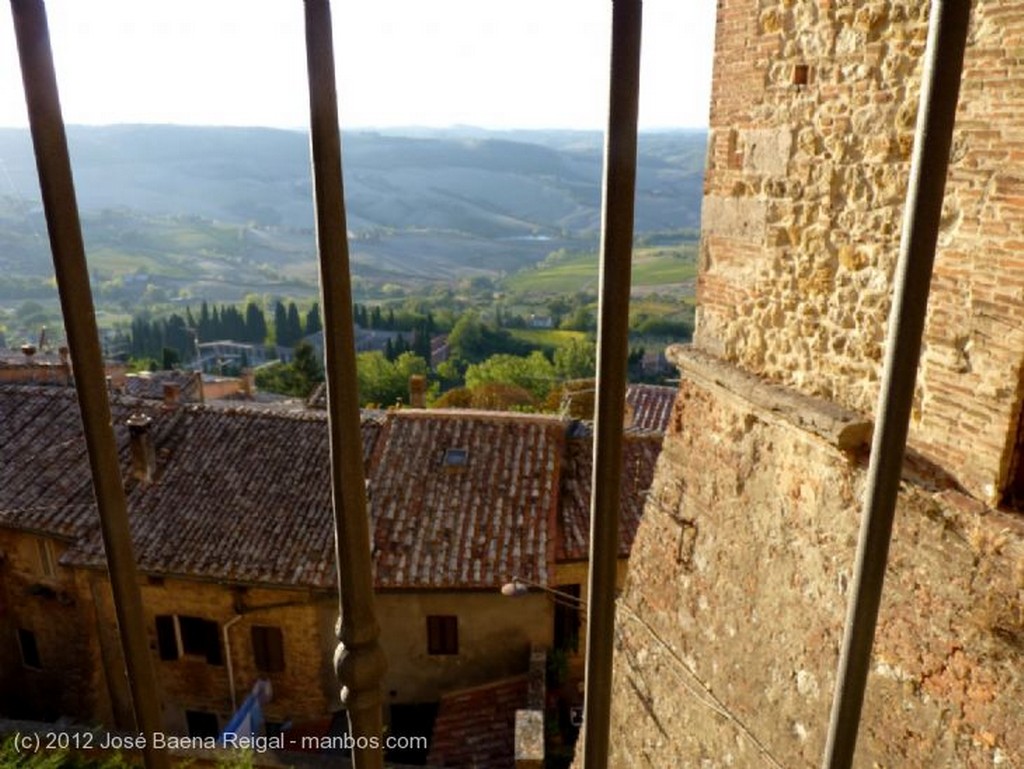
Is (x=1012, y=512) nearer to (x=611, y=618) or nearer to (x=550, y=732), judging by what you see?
(x=611, y=618)

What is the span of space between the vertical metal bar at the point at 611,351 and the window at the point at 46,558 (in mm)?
12993

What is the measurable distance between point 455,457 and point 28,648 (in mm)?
7829

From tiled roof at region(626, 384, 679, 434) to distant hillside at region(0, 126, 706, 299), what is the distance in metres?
83.6

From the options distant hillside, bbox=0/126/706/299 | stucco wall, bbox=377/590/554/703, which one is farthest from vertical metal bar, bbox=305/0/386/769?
distant hillside, bbox=0/126/706/299

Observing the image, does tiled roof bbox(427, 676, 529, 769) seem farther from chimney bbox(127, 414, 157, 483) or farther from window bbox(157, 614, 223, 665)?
chimney bbox(127, 414, 157, 483)

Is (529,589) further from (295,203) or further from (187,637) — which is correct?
(295,203)

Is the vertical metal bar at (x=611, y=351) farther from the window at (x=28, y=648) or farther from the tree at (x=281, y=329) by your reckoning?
the tree at (x=281, y=329)

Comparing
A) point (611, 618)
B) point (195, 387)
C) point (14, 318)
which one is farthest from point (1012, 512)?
point (14, 318)

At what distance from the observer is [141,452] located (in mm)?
12484

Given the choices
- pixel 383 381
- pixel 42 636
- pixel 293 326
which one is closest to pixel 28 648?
pixel 42 636

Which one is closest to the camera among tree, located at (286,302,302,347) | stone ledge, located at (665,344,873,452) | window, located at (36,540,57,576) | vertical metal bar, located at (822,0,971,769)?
vertical metal bar, located at (822,0,971,769)

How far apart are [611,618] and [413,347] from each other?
60241 millimetres

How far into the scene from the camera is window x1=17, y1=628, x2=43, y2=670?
12.9 meters

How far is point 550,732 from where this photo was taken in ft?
34.9
